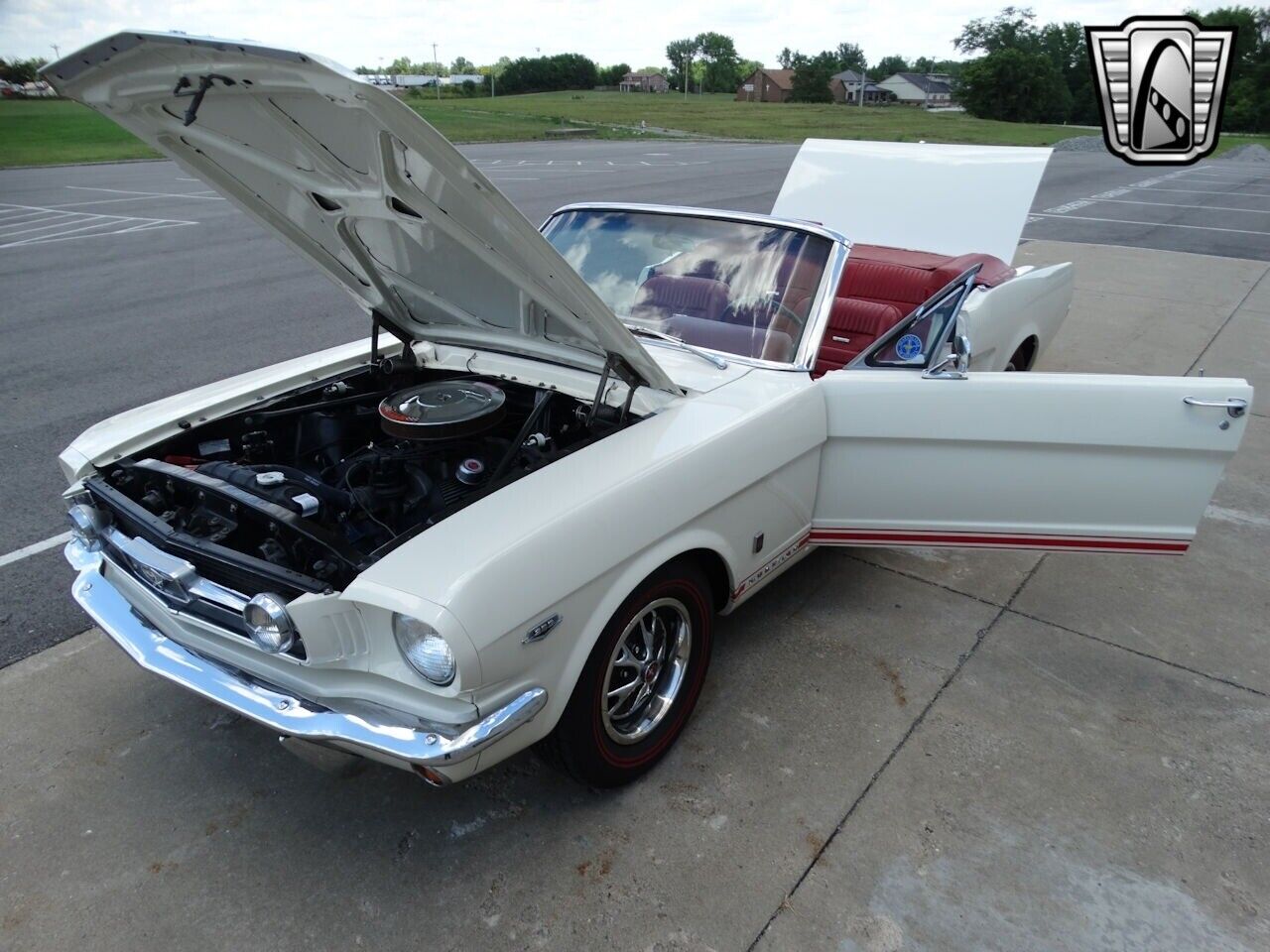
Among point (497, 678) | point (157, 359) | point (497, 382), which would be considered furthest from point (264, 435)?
point (157, 359)

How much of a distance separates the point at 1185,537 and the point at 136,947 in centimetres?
357

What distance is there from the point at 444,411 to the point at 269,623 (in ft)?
3.09

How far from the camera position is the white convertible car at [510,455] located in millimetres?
2215

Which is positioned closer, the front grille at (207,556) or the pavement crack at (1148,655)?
the front grille at (207,556)

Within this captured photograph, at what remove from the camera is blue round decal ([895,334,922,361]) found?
347cm

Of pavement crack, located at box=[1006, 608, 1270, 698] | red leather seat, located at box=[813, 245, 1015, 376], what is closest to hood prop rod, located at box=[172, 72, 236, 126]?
red leather seat, located at box=[813, 245, 1015, 376]

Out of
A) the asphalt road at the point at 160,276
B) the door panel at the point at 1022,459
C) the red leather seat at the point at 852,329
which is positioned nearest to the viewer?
the door panel at the point at 1022,459

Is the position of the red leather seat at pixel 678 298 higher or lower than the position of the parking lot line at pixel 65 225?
higher

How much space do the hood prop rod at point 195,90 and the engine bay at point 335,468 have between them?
3.28ft

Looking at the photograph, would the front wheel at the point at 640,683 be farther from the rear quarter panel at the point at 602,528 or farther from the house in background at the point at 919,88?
the house in background at the point at 919,88

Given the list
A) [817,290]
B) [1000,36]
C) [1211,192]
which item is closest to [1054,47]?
[1000,36]

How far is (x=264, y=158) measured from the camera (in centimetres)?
261

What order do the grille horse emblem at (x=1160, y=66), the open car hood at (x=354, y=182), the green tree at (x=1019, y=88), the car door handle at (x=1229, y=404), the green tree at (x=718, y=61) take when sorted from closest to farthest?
1. the open car hood at (x=354, y=182)
2. the car door handle at (x=1229, y=404)
3. the grille horse emblem at (x=1160, y=66)
4. the green tree at (x=1019, y=88)
5. the green tree at (x=718, y=61)

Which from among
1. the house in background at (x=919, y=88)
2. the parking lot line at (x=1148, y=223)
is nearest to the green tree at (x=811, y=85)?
the house in background at (x=919, y=88)
